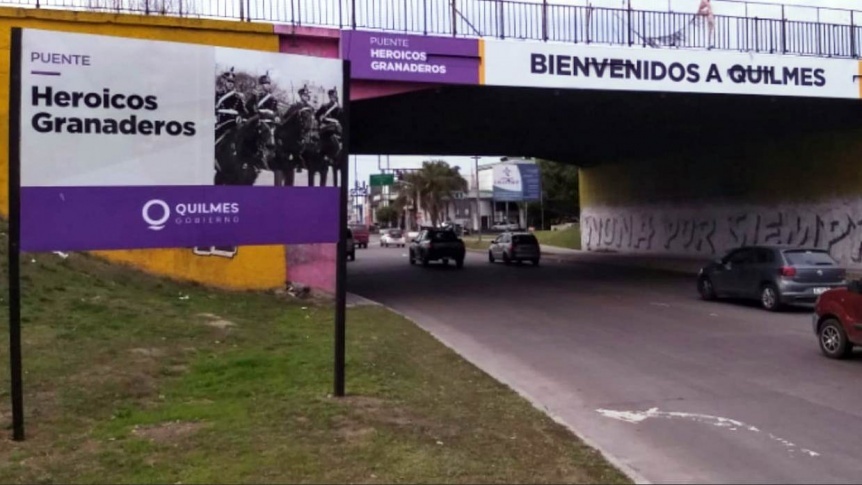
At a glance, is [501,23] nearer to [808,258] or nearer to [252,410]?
[808,258]

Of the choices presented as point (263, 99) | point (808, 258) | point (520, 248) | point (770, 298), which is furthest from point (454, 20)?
point (520, 248)

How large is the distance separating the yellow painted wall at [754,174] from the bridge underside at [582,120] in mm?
462

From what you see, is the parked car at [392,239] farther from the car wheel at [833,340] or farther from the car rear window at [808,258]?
the car wheel at [833,340]

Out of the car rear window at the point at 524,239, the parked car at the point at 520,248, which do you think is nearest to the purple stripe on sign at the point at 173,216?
the parked car at the point at 520,248

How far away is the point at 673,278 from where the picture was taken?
30781mm

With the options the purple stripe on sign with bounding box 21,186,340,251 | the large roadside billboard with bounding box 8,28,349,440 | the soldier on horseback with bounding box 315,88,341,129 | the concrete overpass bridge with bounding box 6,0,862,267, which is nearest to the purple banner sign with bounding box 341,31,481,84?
the concrete overpass bridge with bounding box 6,0,862,267

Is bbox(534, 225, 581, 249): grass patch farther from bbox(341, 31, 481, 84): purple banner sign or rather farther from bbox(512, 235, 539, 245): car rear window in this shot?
bbox(341, 31, 481, 84): purple banner sign

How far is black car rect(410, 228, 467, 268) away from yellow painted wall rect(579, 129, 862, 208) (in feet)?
28.0

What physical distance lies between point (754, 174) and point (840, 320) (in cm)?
2183

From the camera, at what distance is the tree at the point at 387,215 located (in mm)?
129000

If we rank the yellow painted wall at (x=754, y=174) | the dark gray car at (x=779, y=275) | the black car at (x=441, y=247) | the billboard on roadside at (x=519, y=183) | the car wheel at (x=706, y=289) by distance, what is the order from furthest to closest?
the billboard on roadside at (x=519, y=183), the black car at (x=441, y=247), the yellow painted wall at (x=754, y=174), the car wheel at (x=706, y=289), the dark gray car at (x=779, y=275)

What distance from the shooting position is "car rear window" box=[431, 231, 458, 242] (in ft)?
134

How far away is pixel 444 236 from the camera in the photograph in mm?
41062

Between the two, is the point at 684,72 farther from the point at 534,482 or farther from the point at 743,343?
→ the point at 534,482
